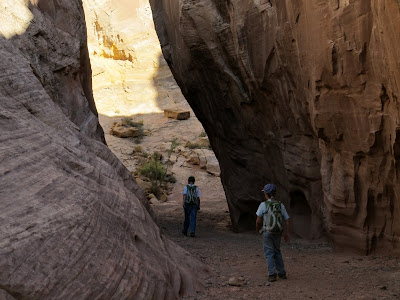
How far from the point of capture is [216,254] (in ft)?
26.8

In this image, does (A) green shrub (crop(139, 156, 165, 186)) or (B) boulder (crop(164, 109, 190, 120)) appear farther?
(B) boulder (crop(164, 109, 190, 120))

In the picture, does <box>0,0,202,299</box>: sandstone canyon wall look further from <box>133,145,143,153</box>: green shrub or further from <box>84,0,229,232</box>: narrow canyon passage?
<box>133,145,143,153</box>: green shrub

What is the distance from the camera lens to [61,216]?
425 centimetres

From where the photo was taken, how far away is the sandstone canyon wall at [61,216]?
3729mm

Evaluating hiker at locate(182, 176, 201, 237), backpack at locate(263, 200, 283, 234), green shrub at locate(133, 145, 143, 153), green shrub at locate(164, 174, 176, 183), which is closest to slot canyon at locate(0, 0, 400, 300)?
backpack at locate(263, 200, 283, 234)

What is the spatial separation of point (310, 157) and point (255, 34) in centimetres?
277

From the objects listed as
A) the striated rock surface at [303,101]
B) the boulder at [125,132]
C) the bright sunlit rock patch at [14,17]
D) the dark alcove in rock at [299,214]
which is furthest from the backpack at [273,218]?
the boulder at [125,132]

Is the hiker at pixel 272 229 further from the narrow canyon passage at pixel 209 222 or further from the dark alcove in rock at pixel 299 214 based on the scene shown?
the dark alcove in rock at pixel 299 214

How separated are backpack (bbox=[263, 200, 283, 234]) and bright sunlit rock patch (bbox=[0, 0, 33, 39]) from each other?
4492 millimetres

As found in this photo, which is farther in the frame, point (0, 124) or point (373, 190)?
point (373, 190)

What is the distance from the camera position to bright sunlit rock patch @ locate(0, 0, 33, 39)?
7.72 m

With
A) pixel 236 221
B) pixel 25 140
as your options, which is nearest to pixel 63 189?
pixel 25 140

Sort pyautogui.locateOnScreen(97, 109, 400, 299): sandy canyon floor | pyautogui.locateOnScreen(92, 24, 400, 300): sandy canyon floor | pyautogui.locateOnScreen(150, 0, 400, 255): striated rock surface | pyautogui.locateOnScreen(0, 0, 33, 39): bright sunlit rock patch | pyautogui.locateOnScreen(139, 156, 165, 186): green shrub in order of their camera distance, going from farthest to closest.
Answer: pyautogui.locateOnScreen(139, 156, 165, 186): green shrub < pyautogui.locateOnScreen(0, 0, 33, 39): bright sunlit rock patch < pyautogui.locateOnScreen(150, 0, 400, 255): striated rock surface < pyautogui.locateOnScreen(92, 24, 400, 300): sandy canyon floor < pyautogui.locateOnScreen(97, 109, 400, 299): sandy canyon floor

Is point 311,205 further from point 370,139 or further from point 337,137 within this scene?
point 370,139
